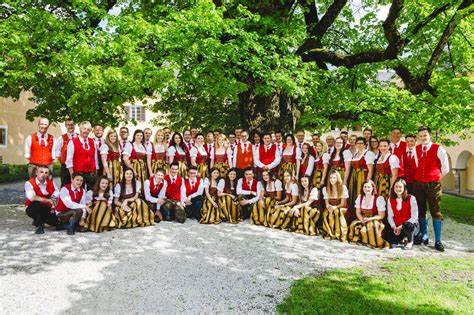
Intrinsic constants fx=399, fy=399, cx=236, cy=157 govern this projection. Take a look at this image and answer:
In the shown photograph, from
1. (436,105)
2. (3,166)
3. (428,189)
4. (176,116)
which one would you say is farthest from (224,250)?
(3,166)

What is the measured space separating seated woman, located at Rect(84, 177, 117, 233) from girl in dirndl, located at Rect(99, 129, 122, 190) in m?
0.44

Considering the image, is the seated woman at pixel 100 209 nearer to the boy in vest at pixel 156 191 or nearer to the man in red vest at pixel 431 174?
the boy in vest at pixel 156 191

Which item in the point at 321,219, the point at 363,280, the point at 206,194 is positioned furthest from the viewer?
the point at 206,194

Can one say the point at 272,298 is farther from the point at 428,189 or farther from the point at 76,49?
the point at 76,49

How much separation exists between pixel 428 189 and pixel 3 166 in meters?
19.2

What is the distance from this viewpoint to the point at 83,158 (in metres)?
7.89

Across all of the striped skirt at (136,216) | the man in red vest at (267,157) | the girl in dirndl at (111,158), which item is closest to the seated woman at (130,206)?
the striped skirt at (136,216)

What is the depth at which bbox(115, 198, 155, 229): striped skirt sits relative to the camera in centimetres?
776

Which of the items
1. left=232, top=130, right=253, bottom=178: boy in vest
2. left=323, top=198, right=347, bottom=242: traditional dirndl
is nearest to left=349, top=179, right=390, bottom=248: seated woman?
left=323, top=198, right=347, bottom=242: traditional dirndl

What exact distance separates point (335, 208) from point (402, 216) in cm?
119

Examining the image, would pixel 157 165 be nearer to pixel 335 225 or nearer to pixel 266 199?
pixel 266 199

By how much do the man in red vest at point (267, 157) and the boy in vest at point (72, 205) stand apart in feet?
12.8

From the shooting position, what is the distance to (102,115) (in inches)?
477

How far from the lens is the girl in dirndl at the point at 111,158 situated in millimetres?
8195
